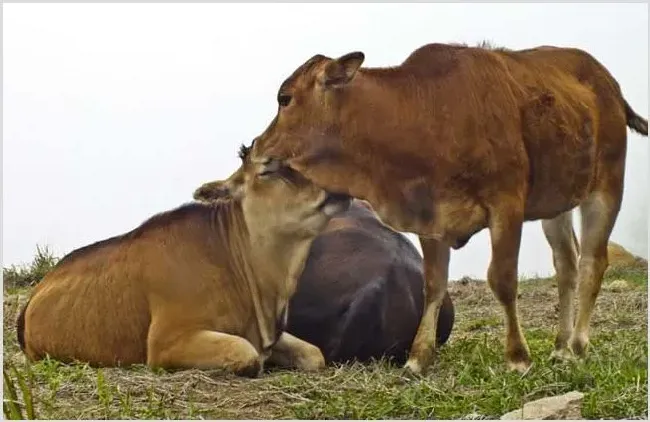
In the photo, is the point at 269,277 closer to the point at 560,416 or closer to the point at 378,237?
the point at 378,237

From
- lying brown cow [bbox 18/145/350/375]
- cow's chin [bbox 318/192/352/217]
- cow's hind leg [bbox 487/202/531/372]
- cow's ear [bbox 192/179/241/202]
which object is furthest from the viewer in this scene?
cow's ear [bbox 192/179/241/202]

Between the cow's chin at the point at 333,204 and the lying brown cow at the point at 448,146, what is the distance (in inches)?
5.5

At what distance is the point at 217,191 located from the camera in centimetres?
648

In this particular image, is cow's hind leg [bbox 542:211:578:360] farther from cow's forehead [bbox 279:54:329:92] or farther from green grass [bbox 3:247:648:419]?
cow's forehead [bbox 279:54:329:92]

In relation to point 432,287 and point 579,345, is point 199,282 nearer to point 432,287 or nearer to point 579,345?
point 432,287

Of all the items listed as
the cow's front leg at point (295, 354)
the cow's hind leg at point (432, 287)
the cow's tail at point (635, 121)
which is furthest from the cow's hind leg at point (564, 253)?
the cow's front leg at point (295, 354)

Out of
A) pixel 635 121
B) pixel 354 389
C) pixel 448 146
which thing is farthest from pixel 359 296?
pixel 635 121

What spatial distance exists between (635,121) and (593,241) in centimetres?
84

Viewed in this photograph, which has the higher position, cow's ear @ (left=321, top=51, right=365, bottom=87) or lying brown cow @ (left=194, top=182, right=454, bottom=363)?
cow's ear @ (left=321, top=51, right=365, bottom=87)

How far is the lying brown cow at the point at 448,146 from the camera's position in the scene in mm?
5586

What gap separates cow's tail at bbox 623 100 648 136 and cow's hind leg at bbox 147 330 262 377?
8.66 ft

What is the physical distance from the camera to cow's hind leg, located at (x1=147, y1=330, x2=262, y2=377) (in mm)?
5867

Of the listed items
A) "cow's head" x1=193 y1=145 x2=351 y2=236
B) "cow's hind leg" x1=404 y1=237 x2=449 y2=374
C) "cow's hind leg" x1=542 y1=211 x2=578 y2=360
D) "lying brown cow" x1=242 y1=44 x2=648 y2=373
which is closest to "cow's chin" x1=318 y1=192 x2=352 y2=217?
"cow's head" x1=193 y1=145 x2=351 y2=236

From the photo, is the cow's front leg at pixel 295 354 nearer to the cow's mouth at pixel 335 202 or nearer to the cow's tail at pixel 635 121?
the cow's mouth at pixel 335 202
